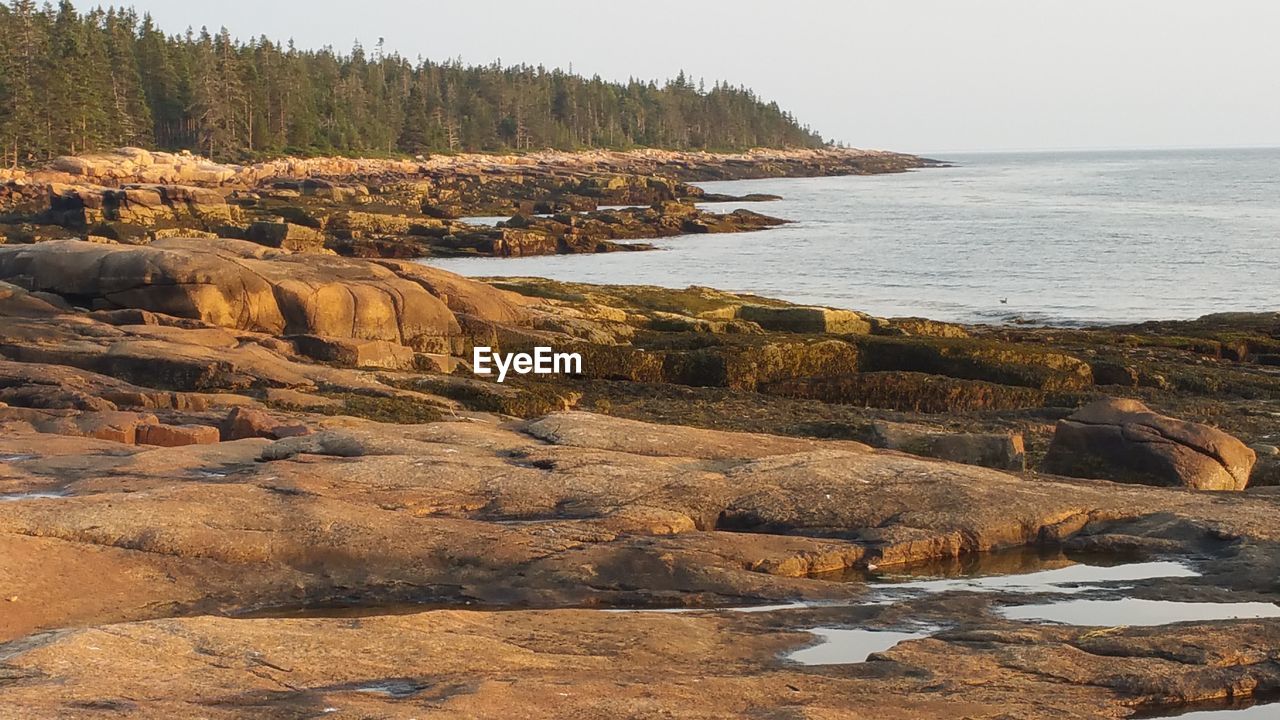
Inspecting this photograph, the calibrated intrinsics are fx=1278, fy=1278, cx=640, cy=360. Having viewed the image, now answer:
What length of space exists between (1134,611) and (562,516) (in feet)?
22.4

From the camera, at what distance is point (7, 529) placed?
46.4 feet

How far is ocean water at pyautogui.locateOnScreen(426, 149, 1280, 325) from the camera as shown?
60438mm

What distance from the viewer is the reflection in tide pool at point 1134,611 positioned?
13.2m

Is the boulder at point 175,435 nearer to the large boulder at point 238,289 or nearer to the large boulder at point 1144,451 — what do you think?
the large boulder at point 238,289

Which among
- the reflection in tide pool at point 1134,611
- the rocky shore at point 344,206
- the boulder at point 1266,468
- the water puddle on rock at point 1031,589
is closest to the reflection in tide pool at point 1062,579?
the water puddle on rock at point 1031,589

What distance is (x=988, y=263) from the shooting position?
8038 centimetres

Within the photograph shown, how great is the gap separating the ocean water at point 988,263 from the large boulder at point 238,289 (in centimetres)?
2844

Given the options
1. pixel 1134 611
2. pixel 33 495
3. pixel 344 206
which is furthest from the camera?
pixel 344 206

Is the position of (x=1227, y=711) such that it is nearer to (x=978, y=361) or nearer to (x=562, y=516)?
(x=562, y=516)

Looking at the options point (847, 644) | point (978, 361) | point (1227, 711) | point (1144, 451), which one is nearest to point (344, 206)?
point (978, 361)

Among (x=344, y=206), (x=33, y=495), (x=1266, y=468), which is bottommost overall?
(x=1266, y=468)

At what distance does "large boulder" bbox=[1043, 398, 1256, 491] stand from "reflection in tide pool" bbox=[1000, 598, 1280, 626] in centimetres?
721

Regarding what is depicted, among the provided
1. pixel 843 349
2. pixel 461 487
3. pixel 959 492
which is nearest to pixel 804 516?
pixel 959 492

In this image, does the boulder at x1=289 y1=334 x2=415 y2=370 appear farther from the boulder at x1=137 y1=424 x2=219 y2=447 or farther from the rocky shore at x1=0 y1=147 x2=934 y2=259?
the rocky shore at x1=0 y1=147 x2=934 y2=259
